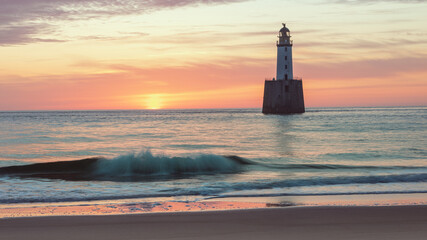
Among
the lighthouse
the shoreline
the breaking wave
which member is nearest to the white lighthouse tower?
the lighthouse

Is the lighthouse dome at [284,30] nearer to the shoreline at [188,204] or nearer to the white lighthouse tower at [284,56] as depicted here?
the white lighthouse tower at [284,56]

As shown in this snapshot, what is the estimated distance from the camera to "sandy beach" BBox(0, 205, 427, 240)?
18.6 feet

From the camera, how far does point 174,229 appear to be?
236 inches

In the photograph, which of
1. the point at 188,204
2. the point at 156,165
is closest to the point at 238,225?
the point at 188,204

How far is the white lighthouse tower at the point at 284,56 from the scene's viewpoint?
65375 mm

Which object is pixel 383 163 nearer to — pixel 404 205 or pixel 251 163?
pixel 251 163

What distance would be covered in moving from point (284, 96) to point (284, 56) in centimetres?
699

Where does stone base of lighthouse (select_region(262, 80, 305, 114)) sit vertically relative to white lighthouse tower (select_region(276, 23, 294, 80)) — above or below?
below

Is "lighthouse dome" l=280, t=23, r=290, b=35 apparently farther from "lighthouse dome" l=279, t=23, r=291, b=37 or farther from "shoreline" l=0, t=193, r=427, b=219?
"shoreline" l=0, t=193, r=427, b=219

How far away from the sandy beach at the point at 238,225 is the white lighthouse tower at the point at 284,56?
59801 millimetres

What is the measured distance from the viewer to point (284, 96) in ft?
226

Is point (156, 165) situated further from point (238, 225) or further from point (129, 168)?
point (238, 225)

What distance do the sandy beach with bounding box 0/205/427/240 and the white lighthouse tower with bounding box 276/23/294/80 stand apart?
5980cm

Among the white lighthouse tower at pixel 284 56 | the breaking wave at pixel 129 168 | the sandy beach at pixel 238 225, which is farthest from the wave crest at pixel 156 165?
the white lighthouse tower at pixel 284 56
